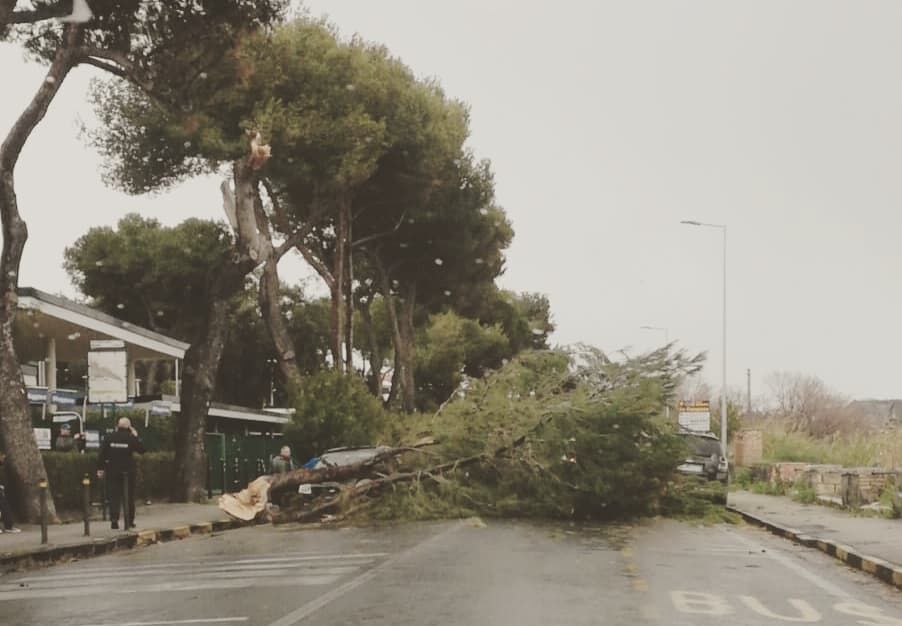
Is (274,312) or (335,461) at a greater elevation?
(274,312)

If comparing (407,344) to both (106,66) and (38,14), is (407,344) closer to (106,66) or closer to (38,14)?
(106,66)

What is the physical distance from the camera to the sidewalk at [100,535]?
15.6 meters

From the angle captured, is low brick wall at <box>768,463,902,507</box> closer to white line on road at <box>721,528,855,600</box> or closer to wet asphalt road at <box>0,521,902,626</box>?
white line on road at <box>721,528,855,600</box>

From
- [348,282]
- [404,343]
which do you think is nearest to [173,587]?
[348,282]

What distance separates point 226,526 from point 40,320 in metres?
11.3

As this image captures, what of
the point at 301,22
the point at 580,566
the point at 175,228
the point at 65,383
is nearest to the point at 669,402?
the point at 580,566

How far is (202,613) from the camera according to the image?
9.20 meters

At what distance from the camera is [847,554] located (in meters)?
14.5

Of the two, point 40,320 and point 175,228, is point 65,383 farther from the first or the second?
point 40,320

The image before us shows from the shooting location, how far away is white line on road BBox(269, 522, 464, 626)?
8742 mm

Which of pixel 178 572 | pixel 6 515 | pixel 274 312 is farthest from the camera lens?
pixel 274 312

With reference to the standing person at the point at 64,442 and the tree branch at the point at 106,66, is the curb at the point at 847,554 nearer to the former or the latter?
the standing person at the point at 64,442

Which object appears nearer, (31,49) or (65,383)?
(31,49)

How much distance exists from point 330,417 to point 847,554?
1970 cm
